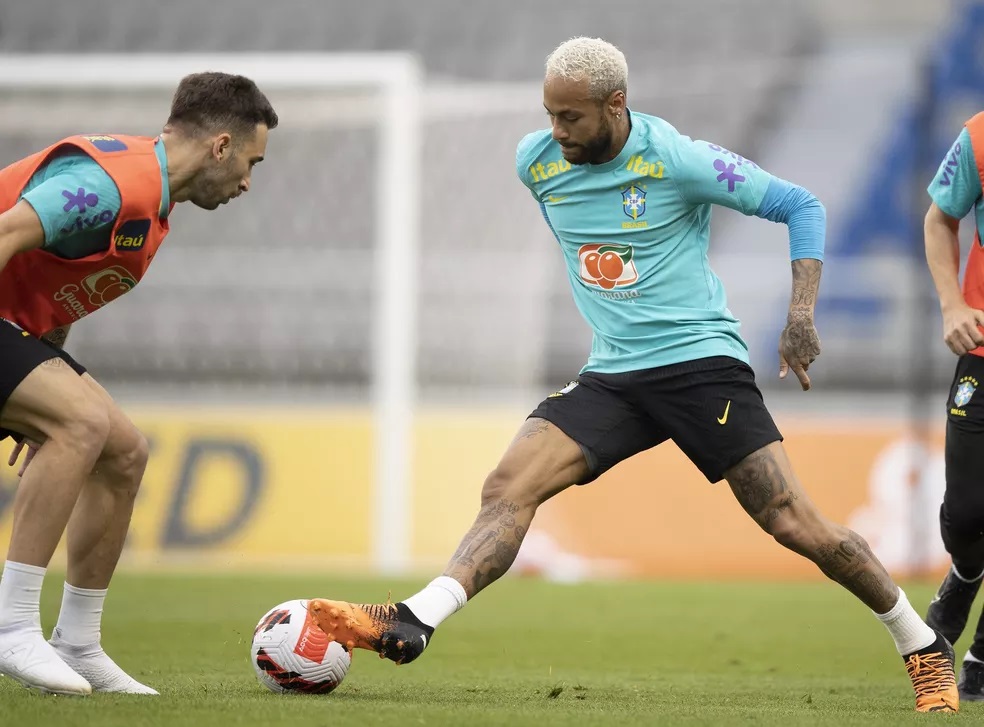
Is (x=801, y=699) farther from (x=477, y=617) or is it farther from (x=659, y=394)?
(x=477, y=617)

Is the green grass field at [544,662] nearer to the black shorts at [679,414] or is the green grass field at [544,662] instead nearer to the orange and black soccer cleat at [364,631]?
the orange and black soccer cleat at [364,631]

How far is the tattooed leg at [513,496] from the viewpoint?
4.79 metres

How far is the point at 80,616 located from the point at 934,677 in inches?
115

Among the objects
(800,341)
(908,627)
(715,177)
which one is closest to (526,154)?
(715,177)

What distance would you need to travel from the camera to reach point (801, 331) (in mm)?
4738

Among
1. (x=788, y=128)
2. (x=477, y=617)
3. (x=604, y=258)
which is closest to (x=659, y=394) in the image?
(x=604, y=258)

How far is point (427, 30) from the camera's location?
18531 millimetres

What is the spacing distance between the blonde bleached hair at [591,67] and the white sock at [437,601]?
1.71 metres

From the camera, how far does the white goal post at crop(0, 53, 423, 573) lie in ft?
38.4

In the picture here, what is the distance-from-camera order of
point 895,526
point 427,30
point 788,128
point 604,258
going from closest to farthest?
point 604,258 < point 895,526 < point 788,128 < point 427,30

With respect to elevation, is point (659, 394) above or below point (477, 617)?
above

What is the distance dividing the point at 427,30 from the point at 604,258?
46.3ft

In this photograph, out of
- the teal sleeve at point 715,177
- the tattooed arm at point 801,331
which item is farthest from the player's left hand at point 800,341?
the teal sleeve at point 715,177

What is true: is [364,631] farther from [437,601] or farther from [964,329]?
[964,329]
